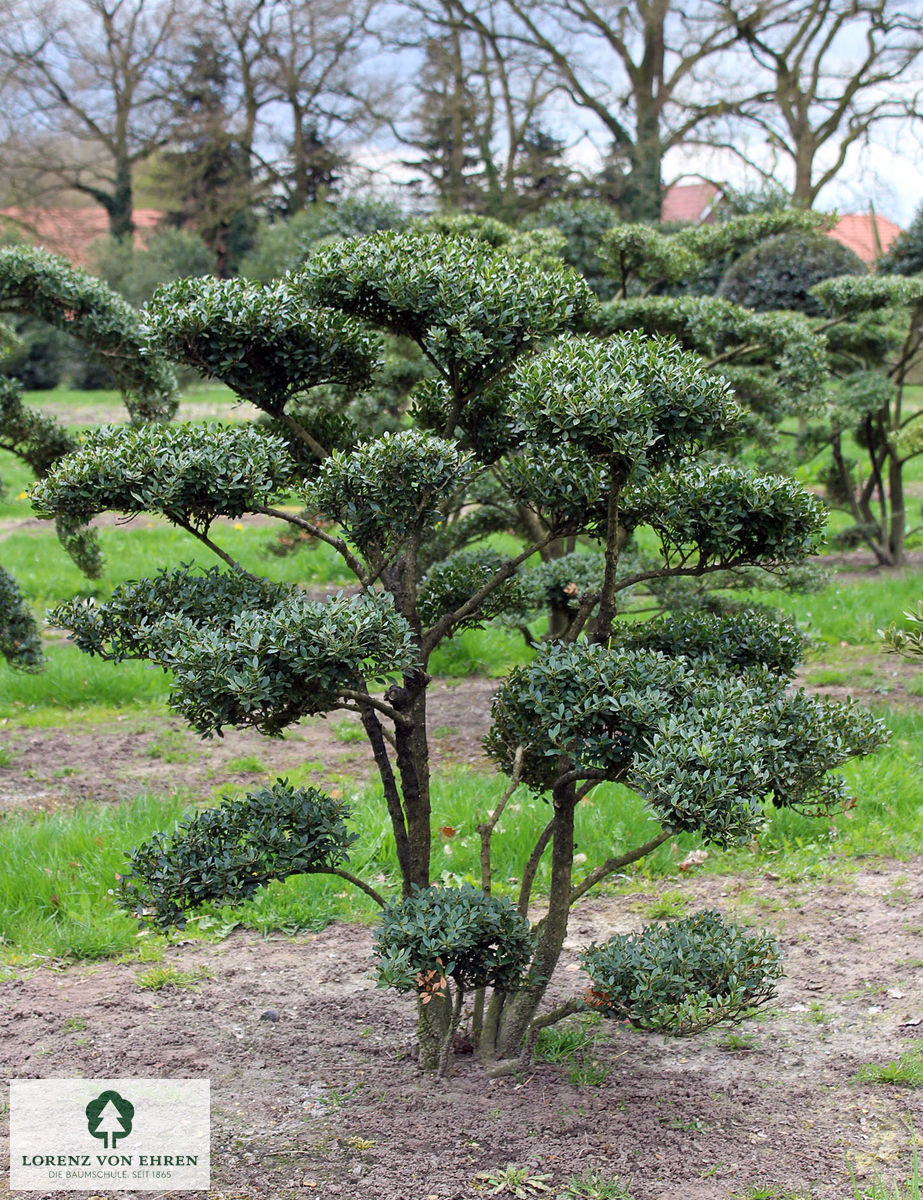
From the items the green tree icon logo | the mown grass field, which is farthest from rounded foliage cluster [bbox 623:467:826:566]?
the green tree icon logo

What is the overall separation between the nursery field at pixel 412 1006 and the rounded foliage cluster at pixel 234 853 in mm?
452

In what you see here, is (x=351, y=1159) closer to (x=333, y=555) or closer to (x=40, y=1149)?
(x=40, y=1149)

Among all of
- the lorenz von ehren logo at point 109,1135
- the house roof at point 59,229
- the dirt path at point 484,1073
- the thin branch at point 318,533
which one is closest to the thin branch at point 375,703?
the thin branch at point 318,533

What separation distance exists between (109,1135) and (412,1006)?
4.12ft

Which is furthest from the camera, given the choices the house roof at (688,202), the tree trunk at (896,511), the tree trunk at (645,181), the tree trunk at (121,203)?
the house roof at (688,202)

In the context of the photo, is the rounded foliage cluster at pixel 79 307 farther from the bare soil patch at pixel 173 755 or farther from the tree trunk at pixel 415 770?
the tree trunk at pixel 415 770

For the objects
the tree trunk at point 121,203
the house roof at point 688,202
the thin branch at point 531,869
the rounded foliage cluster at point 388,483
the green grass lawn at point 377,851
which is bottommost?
the green grass lawn at point 377,851

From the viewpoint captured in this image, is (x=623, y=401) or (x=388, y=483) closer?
(x=623, y=401)

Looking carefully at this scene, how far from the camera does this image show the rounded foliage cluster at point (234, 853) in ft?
9.84

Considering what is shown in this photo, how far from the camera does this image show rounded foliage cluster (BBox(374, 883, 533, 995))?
2.85m

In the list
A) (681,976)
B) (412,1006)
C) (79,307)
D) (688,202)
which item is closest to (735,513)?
(681,976)

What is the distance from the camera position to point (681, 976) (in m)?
2.92

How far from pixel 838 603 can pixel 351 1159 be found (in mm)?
7453

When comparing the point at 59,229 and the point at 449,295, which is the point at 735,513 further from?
the point at 59,229
